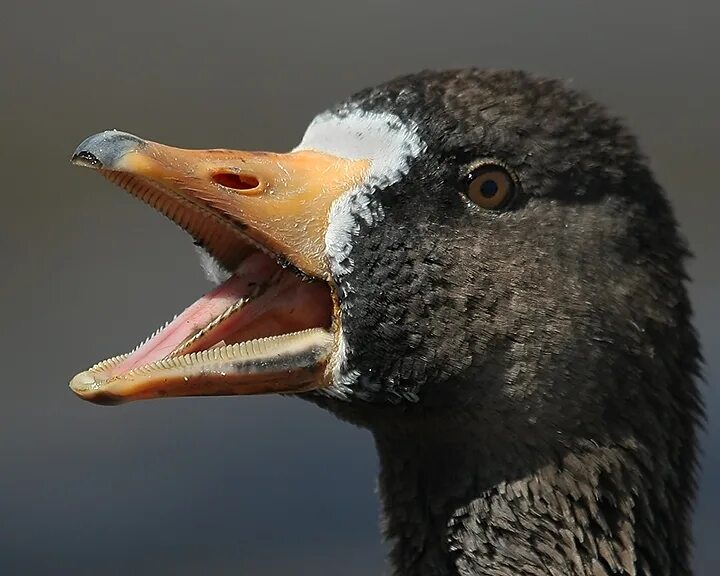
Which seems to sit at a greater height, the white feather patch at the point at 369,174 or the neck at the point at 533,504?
the white feather patch at the point at 369,174

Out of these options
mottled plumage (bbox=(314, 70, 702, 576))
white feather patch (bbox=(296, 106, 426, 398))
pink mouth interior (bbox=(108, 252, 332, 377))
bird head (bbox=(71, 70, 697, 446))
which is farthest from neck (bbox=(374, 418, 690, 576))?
pink mouth interior (bbox=(108, 252, 332, 377))

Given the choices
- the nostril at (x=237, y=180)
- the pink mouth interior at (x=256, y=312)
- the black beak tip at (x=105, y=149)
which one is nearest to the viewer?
the black beak tip at (x=105, y=149)

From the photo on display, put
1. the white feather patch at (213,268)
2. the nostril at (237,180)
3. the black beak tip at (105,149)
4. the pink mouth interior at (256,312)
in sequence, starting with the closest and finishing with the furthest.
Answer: the black beak tip at (105,149) < the nostril at (237,180) < the pink mouth interior at (256,312) < the white feather patch at (213,268)

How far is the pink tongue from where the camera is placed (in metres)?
3.59

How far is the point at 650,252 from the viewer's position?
3904mm

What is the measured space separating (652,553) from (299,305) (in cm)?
134

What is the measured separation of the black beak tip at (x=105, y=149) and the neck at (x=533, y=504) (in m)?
1.19

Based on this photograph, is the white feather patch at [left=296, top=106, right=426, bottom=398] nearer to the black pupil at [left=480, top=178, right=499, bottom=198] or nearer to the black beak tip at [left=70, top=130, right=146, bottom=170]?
the black pupil at [left=480, top=178, right=499, bottom=198]

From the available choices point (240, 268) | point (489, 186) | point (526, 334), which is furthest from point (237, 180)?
point (526, 334)

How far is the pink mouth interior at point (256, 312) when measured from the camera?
368cm

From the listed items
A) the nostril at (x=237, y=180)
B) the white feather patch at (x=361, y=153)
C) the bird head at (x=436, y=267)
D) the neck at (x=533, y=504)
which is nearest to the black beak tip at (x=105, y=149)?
the bird head at (x=436, y=267)

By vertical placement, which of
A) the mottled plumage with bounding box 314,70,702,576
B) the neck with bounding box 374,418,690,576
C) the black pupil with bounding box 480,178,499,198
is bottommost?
the neck with bounding box 374,418,690,576

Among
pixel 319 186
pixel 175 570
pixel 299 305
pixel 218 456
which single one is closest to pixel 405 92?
pixel 319 186

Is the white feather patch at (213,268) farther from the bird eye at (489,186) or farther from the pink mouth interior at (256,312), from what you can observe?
the bird eye at (489,186)
